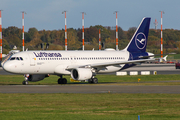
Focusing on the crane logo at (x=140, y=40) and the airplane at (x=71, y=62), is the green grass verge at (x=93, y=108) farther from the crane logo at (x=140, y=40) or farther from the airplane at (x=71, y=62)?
the crane logo at (x=140, y=40)

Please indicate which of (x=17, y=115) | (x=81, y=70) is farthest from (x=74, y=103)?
(x=81, y=70)

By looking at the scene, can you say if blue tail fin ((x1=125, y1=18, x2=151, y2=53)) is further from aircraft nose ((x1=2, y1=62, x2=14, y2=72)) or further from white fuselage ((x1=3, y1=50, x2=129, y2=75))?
aircraft nose ((x1=2, y1=62, x2=14, y2=72))

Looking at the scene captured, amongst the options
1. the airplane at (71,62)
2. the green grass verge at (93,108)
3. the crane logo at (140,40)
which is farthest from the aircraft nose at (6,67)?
the crane logo at (140,40)

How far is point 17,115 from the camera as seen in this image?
19.3m

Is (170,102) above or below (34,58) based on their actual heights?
below

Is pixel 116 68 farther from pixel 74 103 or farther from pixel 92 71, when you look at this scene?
pixel 74 103

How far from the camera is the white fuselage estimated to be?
41.6 m

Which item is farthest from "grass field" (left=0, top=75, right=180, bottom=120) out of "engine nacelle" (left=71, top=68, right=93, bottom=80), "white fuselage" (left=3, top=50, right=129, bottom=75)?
"engine nacelle" (left=71, top=68, right=93, bottom=80)

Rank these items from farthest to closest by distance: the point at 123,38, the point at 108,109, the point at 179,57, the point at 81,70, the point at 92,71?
the point at 123,38
the point at 179,57
the point at 92,71
the point at 81,70
the point at 108,109

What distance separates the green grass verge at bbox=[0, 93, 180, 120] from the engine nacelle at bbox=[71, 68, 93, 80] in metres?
15.1

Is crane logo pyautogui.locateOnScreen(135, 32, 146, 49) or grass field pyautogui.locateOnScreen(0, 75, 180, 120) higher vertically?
crane logo pyautogui.locateOnScreen(135, 32, 146, 49)

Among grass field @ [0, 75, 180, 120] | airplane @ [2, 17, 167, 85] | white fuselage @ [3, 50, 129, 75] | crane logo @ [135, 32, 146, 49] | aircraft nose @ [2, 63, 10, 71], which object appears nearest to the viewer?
grass field @ [0, 75, 180, 120]

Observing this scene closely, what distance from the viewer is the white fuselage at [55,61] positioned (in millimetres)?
41594

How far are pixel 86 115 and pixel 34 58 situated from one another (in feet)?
80.2
